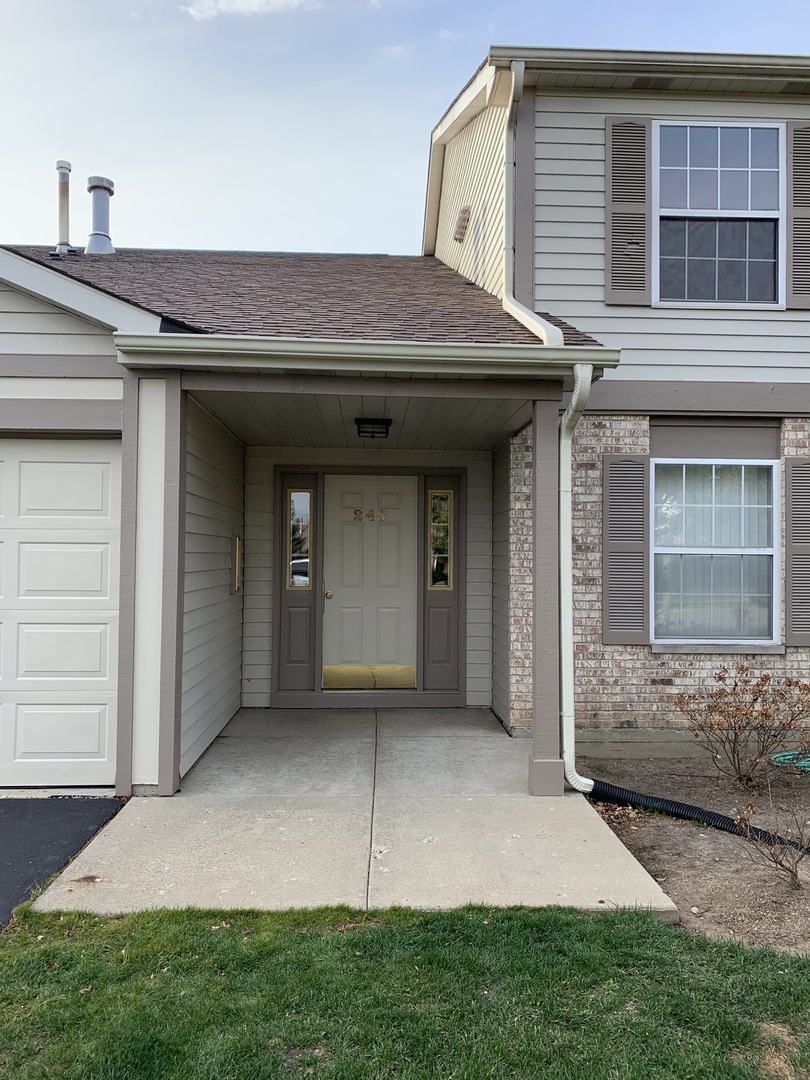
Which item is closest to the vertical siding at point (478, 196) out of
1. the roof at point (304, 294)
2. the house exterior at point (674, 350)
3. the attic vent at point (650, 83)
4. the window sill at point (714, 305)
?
the roof at point (304, 294)

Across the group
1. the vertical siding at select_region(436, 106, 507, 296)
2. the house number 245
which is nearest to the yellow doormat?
the house number 245

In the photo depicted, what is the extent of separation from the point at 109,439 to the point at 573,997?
4.09m

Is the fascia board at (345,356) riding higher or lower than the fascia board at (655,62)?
lower

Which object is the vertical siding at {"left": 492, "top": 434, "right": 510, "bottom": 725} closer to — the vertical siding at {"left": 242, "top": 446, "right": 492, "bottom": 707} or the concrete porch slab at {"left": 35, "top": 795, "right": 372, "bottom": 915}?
the vertical siding at {"left": 242, "top": 446, "right": 492, "bottom": 707}

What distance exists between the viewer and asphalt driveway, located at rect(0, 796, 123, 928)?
348 cm

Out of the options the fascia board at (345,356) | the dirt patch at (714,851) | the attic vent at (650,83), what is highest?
the attic vent at (650,83)

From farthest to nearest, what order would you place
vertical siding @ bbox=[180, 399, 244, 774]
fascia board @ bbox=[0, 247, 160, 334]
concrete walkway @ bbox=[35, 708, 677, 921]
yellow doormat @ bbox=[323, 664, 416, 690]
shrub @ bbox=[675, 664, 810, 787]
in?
yellow doormat @ bbox=[323, 664, 416, 690], shrub @ bbox=[675, 664, 810, 787], vertical siding @ bbox=[180, 399, 244, 774], fascia board @ bbox=[0, 247, 160, 334], concrete walkway @ bbox=[35, 708, 677, 921]

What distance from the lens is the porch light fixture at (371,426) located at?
5598mm

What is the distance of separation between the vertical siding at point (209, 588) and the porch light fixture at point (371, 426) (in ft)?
3.75

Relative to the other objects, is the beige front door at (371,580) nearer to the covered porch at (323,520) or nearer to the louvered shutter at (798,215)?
the covered porch at (323,520)

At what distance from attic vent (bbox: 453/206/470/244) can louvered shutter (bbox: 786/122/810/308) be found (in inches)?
115

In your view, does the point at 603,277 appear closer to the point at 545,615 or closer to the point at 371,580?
the point at 545,615

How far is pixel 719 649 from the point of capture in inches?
231

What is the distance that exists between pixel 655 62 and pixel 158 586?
5.36 meters
